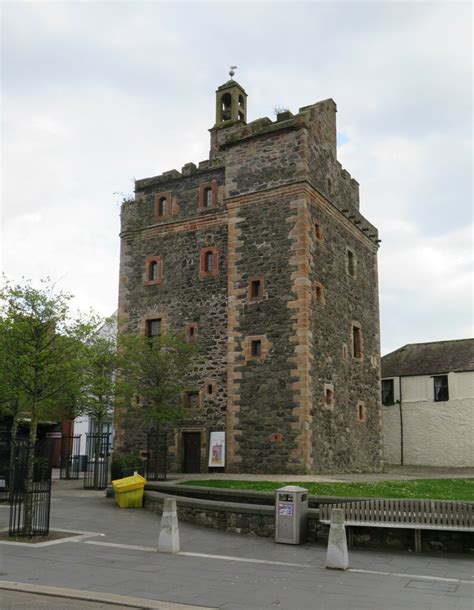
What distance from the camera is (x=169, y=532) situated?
11664 mm

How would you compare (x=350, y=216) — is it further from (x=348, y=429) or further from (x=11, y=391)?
(x=11, y=391)

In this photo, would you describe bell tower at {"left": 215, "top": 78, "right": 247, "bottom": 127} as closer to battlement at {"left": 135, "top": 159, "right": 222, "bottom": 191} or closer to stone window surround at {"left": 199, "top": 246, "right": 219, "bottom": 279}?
battlement at {"left": 135, "top": 159, "right": 222, "bottom": 191}

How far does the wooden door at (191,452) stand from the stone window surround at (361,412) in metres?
7.42

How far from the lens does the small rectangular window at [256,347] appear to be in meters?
25.7

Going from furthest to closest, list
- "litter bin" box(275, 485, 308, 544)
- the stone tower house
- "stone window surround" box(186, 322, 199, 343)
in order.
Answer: "stone window surround" box(186, 322, 199, 343) < the stone tower house < "litter bin" box(275, 485, 308, 544)

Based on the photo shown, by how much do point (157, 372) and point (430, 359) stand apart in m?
18.8

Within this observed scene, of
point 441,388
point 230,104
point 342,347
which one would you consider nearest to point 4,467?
point 342,347

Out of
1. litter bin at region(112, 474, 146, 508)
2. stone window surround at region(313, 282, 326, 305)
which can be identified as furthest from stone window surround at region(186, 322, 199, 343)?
litter bin at region(112, 474, 146, 508)

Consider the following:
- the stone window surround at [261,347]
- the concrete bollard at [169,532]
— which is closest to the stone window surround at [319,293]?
the stone window surround at [261,347]

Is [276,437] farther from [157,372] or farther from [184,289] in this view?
[184,289]

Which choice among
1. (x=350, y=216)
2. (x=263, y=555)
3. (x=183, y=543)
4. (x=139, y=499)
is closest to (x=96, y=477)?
(x=139, y=499)

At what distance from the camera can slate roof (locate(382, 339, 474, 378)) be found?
36.3 m

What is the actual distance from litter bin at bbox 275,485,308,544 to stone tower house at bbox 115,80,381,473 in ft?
36.0

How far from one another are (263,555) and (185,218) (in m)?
19.8
